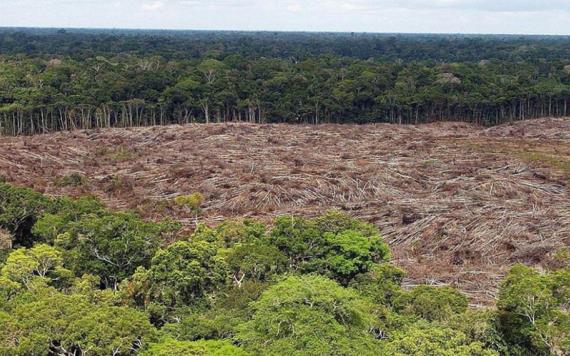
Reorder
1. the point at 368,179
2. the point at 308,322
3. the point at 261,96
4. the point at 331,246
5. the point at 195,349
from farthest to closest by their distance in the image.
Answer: the point at 261,96, the point at 368,179, the point at 331,246, the point at 308,322, the point at 195,349

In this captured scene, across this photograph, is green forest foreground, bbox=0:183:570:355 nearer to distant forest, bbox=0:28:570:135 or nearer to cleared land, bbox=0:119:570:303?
cleared land, bbox=0:119:570:303

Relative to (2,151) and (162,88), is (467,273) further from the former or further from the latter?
(162,88)

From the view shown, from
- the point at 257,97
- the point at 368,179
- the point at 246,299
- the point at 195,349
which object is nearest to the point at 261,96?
the point at 257,97


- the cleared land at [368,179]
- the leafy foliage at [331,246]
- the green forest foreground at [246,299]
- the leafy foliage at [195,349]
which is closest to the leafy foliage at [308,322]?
the green forest foreground at [246,299]

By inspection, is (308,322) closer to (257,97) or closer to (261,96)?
(257,97)

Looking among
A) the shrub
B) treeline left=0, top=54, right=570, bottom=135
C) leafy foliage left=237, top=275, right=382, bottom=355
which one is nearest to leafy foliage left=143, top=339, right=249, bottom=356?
leafy foliage left=237, top=275, right=382, bottom=355

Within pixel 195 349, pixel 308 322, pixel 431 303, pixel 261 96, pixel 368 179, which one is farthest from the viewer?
pixel 261 96

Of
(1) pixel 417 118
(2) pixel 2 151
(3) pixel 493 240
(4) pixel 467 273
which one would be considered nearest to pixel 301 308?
(4) pixel 467 273
